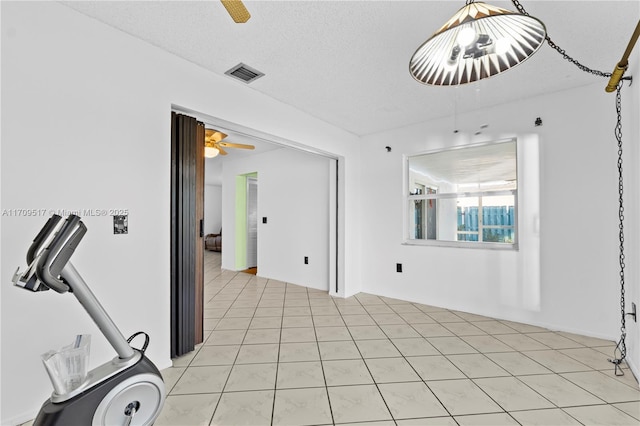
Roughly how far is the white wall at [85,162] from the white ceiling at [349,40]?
0.26 m

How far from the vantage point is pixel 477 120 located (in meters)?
3.46

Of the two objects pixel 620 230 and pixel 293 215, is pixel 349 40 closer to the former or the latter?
pixel 620 230

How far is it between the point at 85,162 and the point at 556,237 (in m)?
4.23

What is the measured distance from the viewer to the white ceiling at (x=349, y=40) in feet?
5.94

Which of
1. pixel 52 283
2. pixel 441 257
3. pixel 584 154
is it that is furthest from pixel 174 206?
pixel 584 154

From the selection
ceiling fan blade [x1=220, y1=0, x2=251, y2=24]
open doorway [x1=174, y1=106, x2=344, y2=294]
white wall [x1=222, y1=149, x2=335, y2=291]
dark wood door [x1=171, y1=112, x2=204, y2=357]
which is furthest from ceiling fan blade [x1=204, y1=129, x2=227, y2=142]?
ceiling fan blade [x1=220, y1=0, x2=251, y2=24]

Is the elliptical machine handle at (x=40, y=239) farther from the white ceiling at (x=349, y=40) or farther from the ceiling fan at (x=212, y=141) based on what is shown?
the ceiling fan at (x=212, y=141)

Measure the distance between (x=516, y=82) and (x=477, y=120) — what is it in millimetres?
697

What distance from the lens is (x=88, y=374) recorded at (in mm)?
1097

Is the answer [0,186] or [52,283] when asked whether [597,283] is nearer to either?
[52,283]

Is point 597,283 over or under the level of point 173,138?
under

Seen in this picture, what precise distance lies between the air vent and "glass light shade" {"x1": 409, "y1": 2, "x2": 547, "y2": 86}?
65.5 inches


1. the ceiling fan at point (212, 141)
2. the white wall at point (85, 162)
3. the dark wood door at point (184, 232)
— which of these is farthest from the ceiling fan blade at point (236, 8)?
the ceiling fan at point (212, 141)

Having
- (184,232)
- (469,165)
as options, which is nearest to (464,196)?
(469,165)
